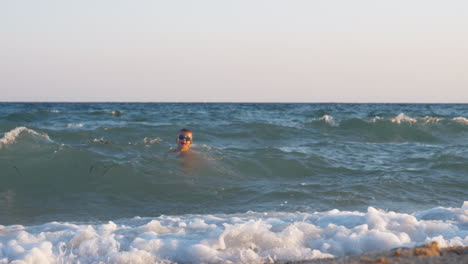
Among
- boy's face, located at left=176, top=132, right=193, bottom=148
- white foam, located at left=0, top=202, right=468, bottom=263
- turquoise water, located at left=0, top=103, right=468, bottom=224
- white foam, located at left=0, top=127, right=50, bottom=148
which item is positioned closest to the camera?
white foam, located at left=0, top=202, right=468, bottom=263

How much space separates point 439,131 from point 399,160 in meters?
6.50

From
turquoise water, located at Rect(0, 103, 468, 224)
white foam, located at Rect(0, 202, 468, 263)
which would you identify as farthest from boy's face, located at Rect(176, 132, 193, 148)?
white foam, located at Rect(0, 202, 468, 263)

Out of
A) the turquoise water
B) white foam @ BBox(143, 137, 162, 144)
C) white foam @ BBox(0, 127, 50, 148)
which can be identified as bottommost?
the turquoise water

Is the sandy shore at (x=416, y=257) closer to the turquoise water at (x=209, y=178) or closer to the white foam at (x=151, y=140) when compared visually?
the turquoise water at (x=209, y=178)

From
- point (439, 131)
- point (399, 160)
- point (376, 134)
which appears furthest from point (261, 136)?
point (439, 131)

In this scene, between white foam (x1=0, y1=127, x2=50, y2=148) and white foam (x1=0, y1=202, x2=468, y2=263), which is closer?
white foam (x1=0, y1=202, x2=468, y2=263)

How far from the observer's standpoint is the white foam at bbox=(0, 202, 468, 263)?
3.32 metres

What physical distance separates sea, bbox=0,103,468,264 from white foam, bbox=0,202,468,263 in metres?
0.01

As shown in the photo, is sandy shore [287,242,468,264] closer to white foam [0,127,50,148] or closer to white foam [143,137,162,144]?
white foam [0,127,50,148]

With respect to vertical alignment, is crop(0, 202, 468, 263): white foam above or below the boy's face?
below

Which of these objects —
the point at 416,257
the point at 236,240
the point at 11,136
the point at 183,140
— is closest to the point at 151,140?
the point at 183,140

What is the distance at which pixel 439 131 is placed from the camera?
15375 millimetres

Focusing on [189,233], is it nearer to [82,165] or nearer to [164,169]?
[164,169]

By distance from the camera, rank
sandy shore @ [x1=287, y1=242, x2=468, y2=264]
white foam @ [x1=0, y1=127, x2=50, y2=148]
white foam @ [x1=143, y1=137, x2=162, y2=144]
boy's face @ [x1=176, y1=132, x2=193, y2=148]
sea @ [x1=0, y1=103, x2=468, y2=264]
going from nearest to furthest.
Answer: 1. sandy shore @ [x1=287, y1=242, x2=468, y2=264]
2. sea @ [x1=0, y1=103, x2=468, y2=264]
3. boy's face @ [x1=176, y1=132, x2=193, y2=148]
4. white foam @ [x1=0, y1=127, x2=50, y2=148]
5. white foam @ [x1=143, y1=137, x2=162, y2=144]
